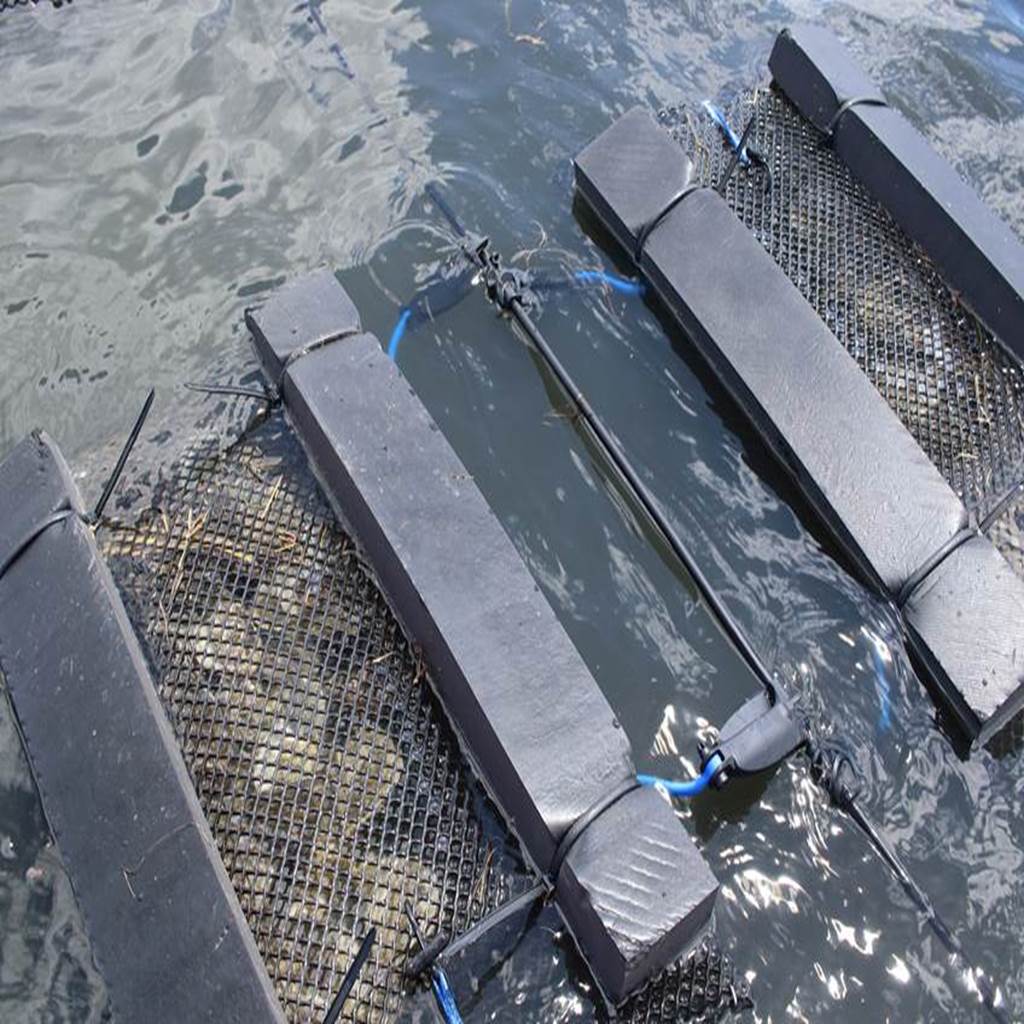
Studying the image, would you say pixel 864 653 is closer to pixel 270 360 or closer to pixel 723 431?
pixel 723 431

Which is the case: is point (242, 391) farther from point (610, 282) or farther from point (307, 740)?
point (610, 282)

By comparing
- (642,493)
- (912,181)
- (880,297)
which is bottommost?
(642,493)

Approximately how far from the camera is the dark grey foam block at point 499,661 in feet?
11.1

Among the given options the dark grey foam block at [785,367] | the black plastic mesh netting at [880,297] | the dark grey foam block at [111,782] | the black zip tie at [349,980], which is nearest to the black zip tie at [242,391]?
the dark grey foam block at [111,782]

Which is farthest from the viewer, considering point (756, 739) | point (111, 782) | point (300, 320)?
point (300, 320)

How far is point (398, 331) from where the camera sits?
16.8 feet

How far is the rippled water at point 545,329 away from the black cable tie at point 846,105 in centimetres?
91

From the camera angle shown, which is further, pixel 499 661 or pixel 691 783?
pixel 691 783

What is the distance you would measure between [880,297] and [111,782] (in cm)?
372

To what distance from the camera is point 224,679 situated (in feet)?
12.6

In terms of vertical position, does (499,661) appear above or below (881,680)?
above

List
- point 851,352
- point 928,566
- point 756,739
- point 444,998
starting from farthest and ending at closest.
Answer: point 851,352 < point 928,566 < point 756,739 < point 444,998

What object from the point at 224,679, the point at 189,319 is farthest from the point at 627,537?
the point at 189,319

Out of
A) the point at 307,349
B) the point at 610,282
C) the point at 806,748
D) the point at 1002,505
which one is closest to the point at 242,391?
the point at 307,349
